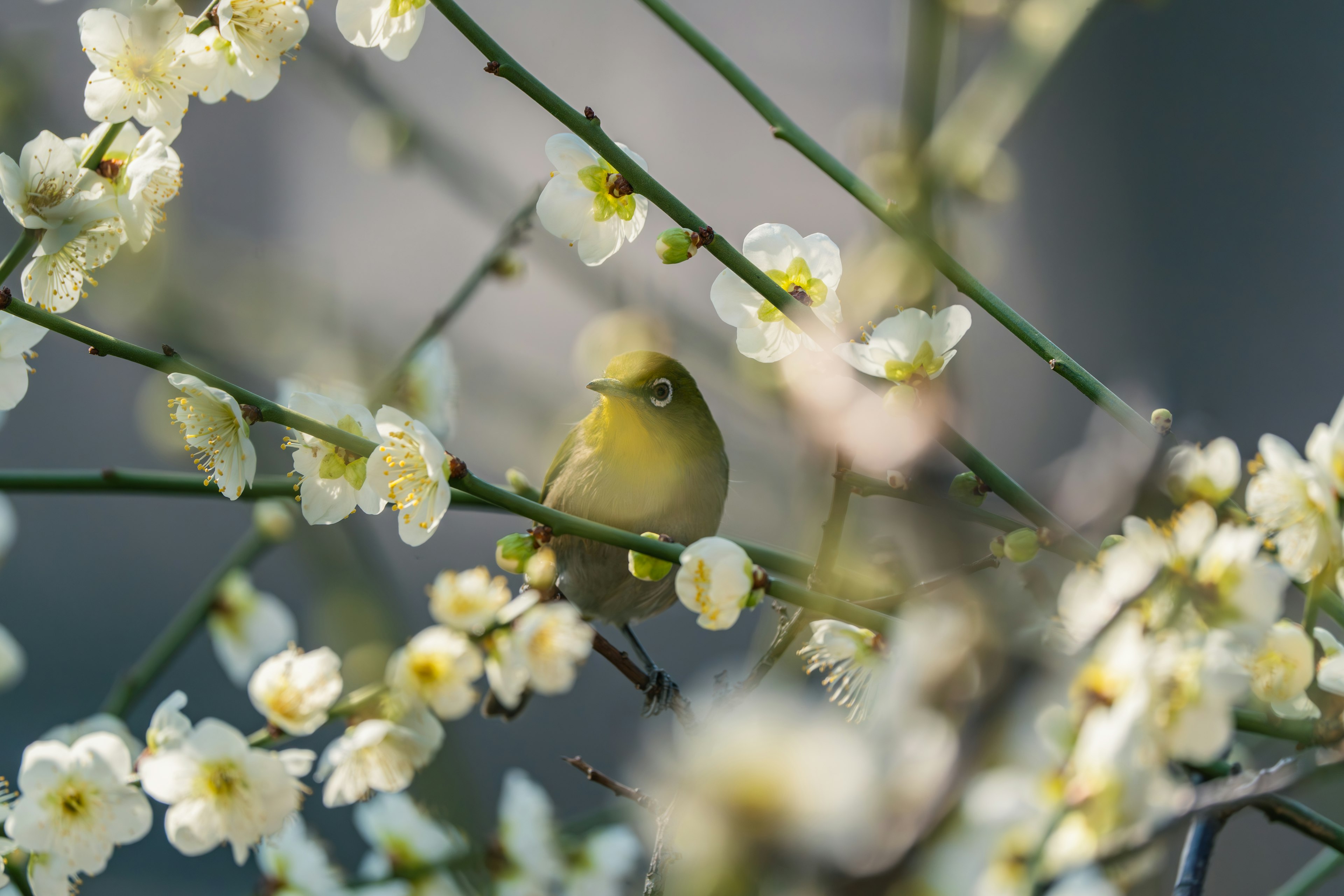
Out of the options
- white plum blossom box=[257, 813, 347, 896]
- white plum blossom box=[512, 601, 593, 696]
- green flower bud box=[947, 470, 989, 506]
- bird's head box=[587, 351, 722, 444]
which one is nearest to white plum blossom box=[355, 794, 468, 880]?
white plum blossom box=[257, 813, 347, 896]

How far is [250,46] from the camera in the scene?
1.73ft

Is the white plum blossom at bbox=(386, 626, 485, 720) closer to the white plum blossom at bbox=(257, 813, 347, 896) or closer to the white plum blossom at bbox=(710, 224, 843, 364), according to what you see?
the white plum blossom at bbox=(257, 813, 347, 896)

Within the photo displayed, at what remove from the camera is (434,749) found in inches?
26.9

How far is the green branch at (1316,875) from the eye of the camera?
0.49 metres

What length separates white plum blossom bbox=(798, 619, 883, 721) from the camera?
57cm

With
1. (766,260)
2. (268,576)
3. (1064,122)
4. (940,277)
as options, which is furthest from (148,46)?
(1064,122)

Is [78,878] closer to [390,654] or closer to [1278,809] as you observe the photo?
[390,654]

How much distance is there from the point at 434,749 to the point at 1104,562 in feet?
1.62

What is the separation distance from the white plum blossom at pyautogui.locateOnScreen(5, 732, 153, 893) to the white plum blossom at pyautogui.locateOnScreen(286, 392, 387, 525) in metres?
0.20

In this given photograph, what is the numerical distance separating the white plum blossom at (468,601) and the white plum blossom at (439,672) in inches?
0.6

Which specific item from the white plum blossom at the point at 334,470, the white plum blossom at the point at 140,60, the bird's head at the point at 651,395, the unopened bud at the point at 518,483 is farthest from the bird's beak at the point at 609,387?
the white plum blossom at the point at 140,60

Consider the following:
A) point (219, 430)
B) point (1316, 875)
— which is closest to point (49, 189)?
point (219, 430)

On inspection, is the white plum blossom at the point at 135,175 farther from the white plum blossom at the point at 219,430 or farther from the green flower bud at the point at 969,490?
the green flower bud at the point at 969,490

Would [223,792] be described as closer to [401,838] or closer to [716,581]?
[401,838]
